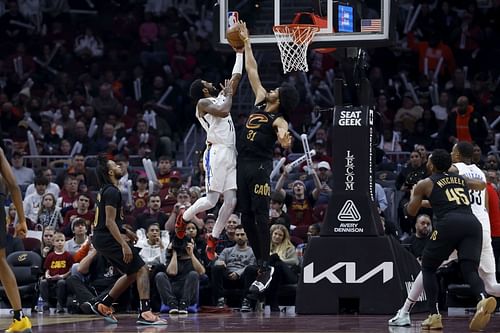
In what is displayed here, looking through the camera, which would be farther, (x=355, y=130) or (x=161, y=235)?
(x=161, y=235)

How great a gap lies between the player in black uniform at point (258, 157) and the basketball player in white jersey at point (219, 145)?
4.7 inches

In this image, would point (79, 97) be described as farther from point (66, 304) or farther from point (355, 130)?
point (355, 130)

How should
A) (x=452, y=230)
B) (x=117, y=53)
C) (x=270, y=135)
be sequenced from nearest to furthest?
(x=452, y=230), (x=270, y=135), (x=117, y=53)

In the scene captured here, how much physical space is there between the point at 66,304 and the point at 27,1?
13716mm

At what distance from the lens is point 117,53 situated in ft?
95.7

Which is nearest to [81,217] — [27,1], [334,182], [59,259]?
[59,259]

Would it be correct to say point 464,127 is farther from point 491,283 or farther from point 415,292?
point 415,292

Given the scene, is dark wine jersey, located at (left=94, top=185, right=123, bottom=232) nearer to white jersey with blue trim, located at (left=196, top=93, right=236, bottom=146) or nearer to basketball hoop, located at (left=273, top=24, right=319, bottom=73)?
A: white jersey with blue trim, located at (left=196, top=93, right=236, bottom=146)

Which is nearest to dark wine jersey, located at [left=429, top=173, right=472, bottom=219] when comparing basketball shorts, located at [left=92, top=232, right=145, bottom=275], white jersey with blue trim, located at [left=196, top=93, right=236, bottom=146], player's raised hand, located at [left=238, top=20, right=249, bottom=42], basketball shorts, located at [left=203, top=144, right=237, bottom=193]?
basketball shorts, located at [left=203, top=144, right=237, bottom=193]

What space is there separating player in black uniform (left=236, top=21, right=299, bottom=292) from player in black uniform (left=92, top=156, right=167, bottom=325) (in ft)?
4.27

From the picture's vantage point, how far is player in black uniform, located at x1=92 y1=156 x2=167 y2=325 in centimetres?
1413

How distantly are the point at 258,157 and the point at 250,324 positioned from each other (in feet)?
6.50

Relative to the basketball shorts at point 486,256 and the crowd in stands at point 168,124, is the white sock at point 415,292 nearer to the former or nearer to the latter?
the basketball shorts at point 486,256

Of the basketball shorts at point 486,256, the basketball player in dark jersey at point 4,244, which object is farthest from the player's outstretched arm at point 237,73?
the basketball shorts at point 486,256
